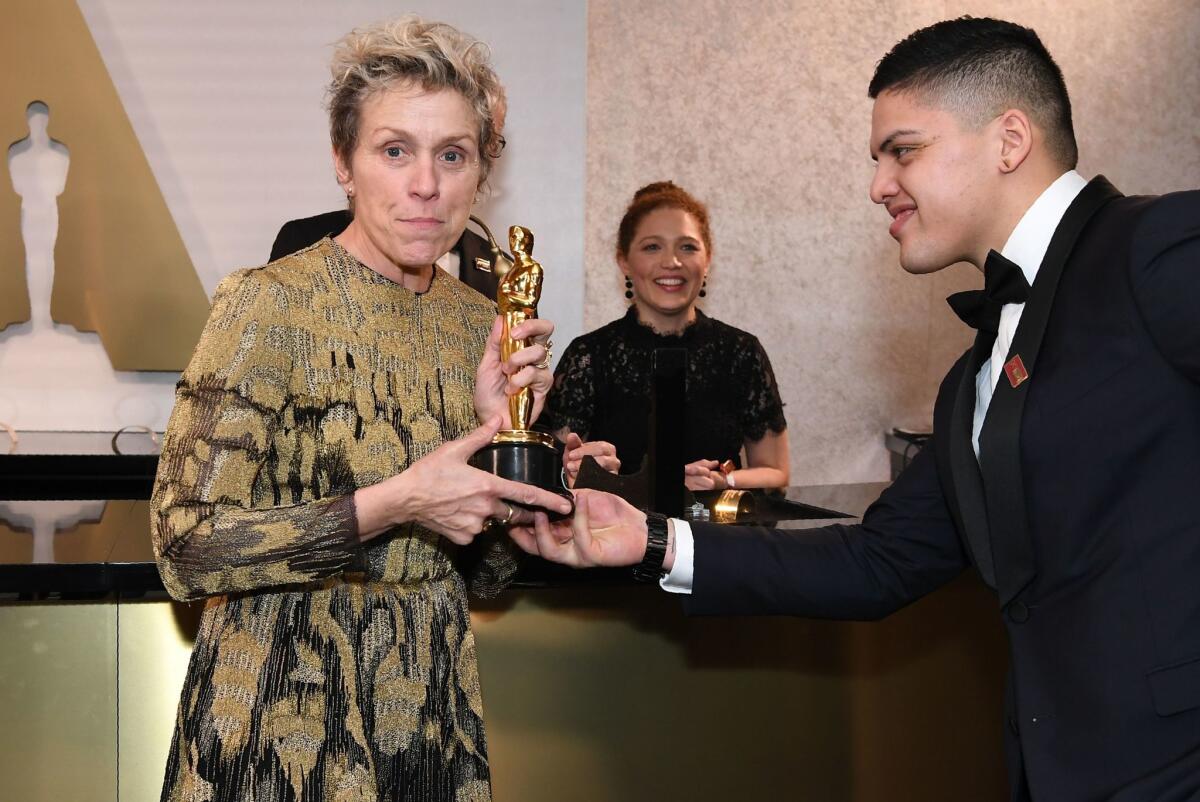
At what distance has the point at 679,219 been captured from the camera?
4.54 meters

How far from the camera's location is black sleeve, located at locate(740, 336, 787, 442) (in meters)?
4.59

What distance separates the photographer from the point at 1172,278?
1649 millimetres

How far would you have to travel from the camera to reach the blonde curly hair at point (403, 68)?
1.90 meters

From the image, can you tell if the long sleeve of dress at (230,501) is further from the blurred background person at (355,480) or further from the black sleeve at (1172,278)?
the black sleeve at (1172,278)

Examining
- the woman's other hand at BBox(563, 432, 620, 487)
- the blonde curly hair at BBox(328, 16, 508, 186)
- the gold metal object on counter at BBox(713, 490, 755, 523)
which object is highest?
the blonde curly hair at BBox(328, 16, 508, 186)

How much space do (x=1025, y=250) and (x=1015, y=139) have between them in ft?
0.72

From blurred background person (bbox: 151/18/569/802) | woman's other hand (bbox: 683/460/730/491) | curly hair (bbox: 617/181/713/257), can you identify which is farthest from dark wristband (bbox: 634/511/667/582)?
curly hair (bbox: 617/181/713/257)

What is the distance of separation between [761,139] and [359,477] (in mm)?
4777

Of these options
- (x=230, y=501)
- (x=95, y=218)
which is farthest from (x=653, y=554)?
(x=95, y=218)

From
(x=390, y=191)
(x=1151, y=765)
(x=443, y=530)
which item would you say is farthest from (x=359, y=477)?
(x=1151, y=765)

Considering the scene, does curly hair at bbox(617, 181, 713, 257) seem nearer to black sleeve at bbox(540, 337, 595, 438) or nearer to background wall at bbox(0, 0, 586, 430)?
black sleeve at bbox(540, 337, 595, 438)

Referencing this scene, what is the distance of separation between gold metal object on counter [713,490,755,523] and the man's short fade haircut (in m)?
1.19

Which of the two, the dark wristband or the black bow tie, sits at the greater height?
the black bow tie

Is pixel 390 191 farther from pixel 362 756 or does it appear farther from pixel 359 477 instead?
pixel 362 756
